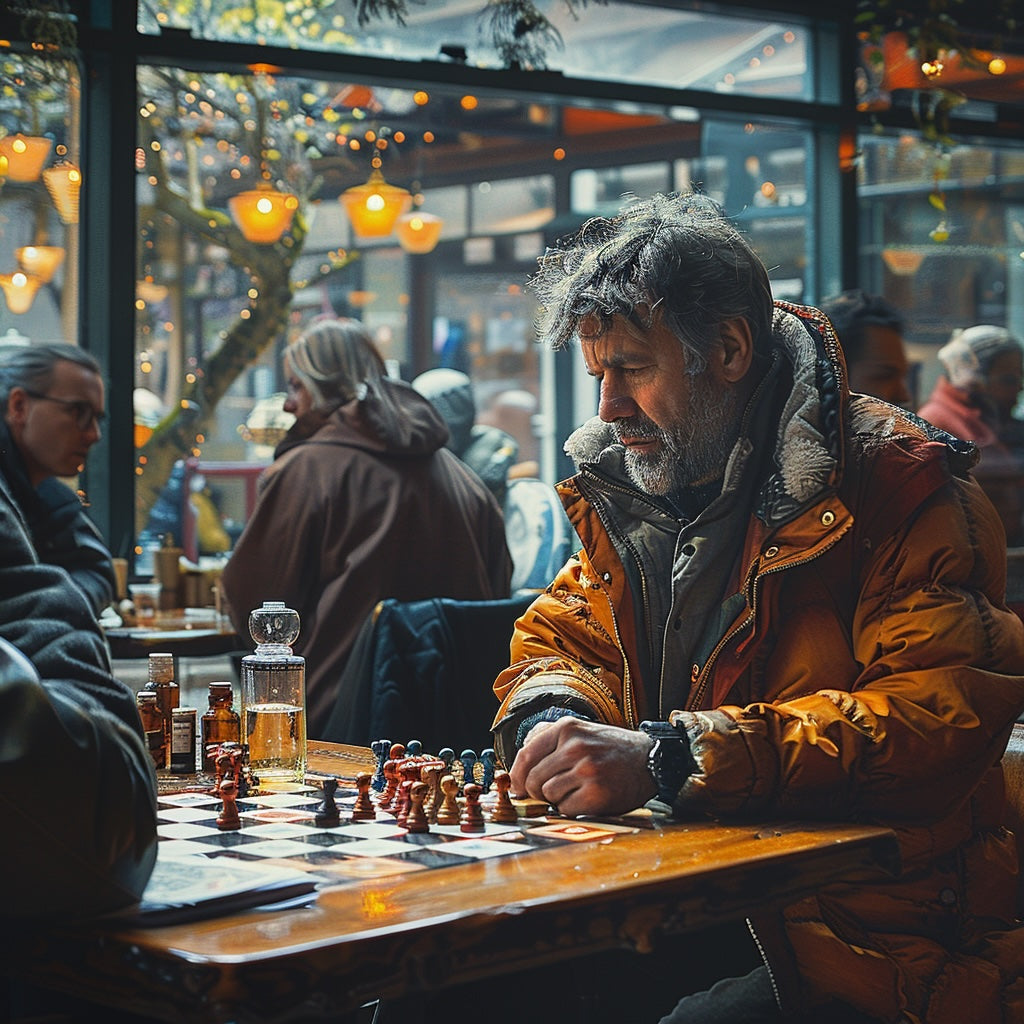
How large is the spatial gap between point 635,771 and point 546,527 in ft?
15.9

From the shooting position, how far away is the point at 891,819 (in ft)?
6.79

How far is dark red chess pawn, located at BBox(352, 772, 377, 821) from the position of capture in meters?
2.00

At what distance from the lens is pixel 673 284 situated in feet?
7.66

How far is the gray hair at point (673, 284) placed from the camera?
7.65ft

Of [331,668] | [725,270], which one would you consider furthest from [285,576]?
[725,270]

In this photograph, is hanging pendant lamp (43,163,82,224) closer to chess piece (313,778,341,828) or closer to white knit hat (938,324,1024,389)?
white knit hat (938,324,1024,389)

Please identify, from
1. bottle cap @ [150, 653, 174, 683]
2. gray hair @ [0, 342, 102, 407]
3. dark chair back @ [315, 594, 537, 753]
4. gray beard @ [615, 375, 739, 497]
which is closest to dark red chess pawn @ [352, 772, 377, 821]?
bottle cap @ [150, 653, 174, 683]

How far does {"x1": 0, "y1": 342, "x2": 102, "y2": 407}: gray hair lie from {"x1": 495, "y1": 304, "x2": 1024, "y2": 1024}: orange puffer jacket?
9.10ft

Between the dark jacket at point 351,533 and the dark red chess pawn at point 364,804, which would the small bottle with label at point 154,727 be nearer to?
the dark red chess pawn at point 364,804

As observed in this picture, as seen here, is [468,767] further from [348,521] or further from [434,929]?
[348,521]

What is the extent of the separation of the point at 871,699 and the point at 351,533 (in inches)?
106

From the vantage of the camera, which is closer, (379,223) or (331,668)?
(331,668)

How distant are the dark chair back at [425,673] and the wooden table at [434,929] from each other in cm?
176

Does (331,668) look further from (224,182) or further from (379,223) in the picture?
(379,223)
